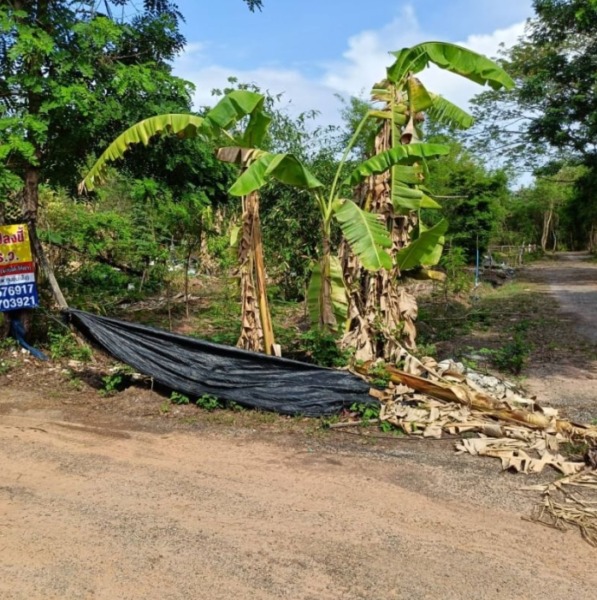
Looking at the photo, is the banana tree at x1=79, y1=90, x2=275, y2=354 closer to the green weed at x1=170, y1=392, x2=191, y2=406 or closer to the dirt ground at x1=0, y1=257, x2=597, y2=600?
the green weed at x1=170, y1=392, x2=191, y2=406

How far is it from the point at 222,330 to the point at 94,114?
14.2 ft

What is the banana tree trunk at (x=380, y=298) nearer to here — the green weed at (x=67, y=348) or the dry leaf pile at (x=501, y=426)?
the dry leaf pile at (x=501, y=426)

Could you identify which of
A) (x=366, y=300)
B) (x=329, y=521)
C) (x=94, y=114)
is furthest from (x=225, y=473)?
(x=94, y=114)

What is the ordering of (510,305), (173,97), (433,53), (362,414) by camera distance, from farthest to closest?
(510,305)
(173,97)
(433,53)
(362,414)

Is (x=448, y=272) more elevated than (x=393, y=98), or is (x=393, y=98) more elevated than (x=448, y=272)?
(x=393, y=98)

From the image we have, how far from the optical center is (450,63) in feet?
22.6

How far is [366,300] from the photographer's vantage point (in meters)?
7.43

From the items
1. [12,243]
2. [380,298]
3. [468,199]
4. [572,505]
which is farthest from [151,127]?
[468,199]

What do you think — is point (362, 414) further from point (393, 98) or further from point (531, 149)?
point (531, 149)

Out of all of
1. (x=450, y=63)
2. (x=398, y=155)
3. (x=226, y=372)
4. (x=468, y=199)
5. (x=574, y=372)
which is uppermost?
(x=450, y=63)

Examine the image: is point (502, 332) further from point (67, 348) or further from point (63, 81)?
point (63, 81)

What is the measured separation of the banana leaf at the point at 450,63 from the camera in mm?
6668

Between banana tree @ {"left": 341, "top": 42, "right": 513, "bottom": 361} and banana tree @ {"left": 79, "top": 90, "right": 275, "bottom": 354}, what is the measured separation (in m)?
1.17

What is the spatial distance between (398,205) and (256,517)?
4574mm
